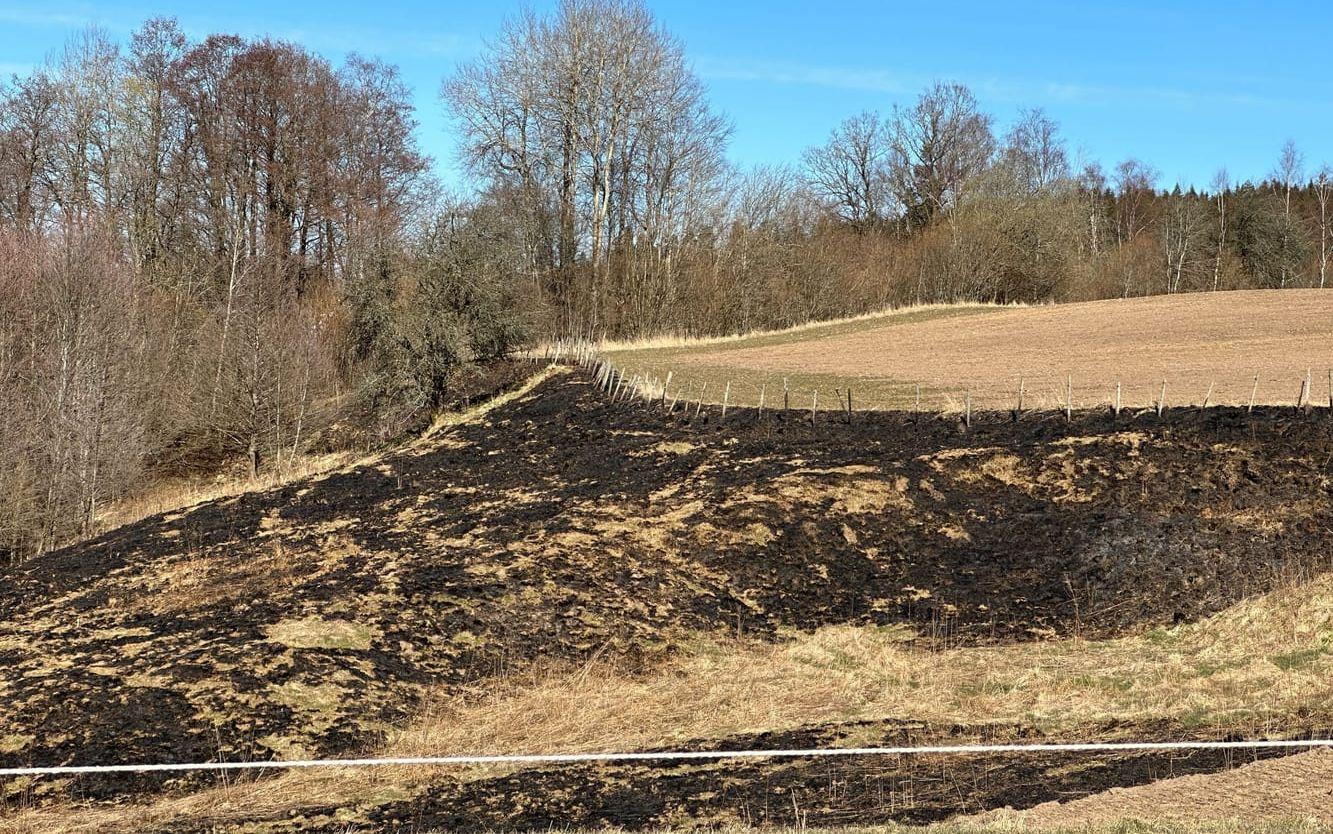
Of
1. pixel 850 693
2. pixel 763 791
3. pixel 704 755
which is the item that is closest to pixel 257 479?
pixel 850 693

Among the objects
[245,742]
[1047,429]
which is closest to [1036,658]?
[1047,429]

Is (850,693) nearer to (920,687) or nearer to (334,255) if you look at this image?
(920,687)

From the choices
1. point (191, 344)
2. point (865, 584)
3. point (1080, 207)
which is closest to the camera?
point (865, 584)

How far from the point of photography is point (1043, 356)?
31141 millimetres

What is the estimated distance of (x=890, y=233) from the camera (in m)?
68.5

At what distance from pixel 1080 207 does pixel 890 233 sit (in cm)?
1093

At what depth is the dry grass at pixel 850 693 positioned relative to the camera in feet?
34.2

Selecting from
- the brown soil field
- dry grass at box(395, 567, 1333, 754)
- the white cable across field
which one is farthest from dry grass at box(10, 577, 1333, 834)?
the brown soil field

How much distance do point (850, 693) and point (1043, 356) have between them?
2081 cm

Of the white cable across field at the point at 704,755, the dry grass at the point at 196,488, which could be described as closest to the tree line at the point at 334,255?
the dry grass at the point at 196,488

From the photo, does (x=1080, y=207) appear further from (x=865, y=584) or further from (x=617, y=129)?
(x=865, y=584)

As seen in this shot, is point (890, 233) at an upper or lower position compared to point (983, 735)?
upper

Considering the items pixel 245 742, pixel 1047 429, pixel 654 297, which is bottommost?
pixel 245 742

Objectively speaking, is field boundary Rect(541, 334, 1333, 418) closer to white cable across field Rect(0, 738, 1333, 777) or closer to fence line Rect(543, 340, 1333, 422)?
fence line Rect(543, 340, 1333, 422)
